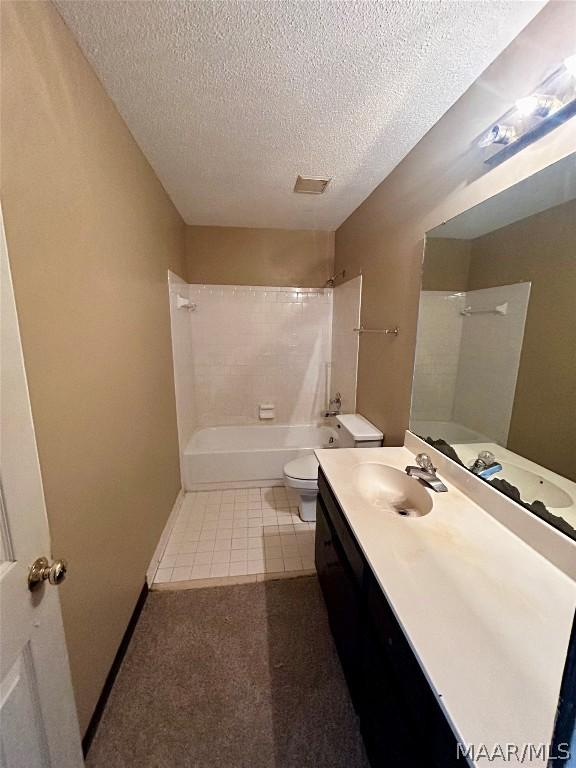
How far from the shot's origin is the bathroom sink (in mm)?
1314

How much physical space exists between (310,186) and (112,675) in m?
2.90

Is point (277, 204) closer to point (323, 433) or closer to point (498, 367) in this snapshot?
point (498, 367)

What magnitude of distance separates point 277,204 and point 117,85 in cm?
136

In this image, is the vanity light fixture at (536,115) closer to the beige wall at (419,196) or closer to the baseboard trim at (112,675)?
the beige wall at (419,196)

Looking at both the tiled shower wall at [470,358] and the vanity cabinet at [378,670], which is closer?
the vanity cabinet at [378,670]

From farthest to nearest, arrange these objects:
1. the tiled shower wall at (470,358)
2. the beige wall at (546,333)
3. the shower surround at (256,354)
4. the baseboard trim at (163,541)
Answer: the shower surround at (256,354)
the baseboard trim at (163,541)
the tiled shower wall at (470,358)
the beige wall at (546,333)

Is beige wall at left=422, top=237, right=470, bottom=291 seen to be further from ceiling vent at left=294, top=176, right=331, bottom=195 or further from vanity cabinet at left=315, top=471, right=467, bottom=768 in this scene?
vanity cabinet at left=315, top=471, right=467, bottom=768

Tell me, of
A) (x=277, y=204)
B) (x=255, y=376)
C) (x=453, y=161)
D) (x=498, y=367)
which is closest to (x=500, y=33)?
(x=453, y=161)

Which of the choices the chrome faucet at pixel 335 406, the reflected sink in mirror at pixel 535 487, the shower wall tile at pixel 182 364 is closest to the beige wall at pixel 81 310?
the shower wall tile at pixel 182 364

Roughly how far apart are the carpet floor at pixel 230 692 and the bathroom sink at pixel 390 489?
749 millimetres

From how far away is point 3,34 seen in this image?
2.39 feet

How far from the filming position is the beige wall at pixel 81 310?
811 millimetres

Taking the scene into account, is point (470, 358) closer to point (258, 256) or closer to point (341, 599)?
point (341, 599)

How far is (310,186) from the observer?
2.06 m
